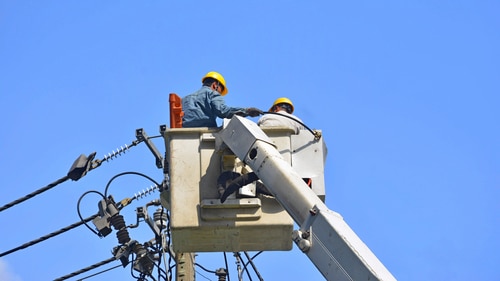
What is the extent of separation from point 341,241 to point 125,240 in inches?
210

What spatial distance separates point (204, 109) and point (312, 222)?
276 cm

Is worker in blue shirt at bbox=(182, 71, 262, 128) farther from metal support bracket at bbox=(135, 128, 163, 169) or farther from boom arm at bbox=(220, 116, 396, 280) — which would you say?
metal support bracket at bbox=(135, 128, 163, 169)

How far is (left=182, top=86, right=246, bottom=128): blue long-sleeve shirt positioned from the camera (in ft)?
38.7

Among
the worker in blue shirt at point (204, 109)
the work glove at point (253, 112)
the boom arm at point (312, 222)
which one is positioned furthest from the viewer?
the worker in blue shirt at point (204, 109)

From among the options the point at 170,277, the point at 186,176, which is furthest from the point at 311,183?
the point at 170,277

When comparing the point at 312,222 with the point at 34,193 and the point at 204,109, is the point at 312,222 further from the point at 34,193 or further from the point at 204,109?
the point at 34,193

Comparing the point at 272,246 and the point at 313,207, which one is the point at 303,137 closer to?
the point at 272,246

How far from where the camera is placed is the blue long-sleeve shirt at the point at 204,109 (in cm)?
1180

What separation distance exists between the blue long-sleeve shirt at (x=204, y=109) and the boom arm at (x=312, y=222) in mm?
1162

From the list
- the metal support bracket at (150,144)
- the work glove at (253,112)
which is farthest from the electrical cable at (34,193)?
the work glove at (253,112)

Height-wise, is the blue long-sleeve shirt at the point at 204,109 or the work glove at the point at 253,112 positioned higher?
the blue long-sleeve shirt at the point at 204,109

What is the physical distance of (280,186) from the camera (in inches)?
391

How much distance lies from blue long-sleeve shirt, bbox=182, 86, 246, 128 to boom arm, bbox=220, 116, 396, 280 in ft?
3.81

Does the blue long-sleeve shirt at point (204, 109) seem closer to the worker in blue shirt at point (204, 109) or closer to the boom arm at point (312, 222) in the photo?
the worker in blue shirt at point (204, 109)
